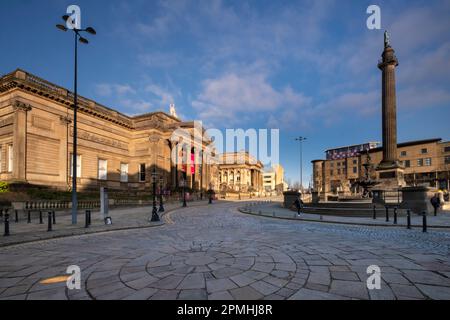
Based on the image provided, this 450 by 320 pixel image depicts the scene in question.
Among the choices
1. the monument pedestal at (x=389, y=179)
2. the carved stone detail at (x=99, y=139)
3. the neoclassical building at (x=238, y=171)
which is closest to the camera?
the monument pedestal at (x=389, y=179)

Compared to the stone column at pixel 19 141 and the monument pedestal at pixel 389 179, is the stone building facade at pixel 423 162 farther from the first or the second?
the stone column at pixel 19 141

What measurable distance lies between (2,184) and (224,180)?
86546mm

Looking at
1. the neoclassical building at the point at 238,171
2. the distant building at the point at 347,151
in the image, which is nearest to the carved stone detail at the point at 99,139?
the neoclassical building at the point at 238,171

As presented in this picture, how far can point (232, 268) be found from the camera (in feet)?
17.2

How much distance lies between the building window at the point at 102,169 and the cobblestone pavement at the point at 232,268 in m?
28.9

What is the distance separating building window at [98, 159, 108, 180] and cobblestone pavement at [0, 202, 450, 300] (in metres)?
28.9

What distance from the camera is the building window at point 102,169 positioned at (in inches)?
1366

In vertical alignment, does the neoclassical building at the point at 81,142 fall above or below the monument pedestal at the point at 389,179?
above

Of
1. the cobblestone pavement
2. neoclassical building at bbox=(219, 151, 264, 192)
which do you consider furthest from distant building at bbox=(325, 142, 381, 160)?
the cobblestone pavement

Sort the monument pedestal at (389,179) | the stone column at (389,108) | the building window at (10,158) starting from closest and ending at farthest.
A: the monument pedestal at (389,179) → the building window at (10,158) → the stone column at (389,108)

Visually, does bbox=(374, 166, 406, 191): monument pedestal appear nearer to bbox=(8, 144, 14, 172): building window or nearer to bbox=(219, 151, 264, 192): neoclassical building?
bbox=(8, 144, 14, 172): building window

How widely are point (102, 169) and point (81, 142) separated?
5.63 metres

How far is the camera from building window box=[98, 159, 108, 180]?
34.7 m
